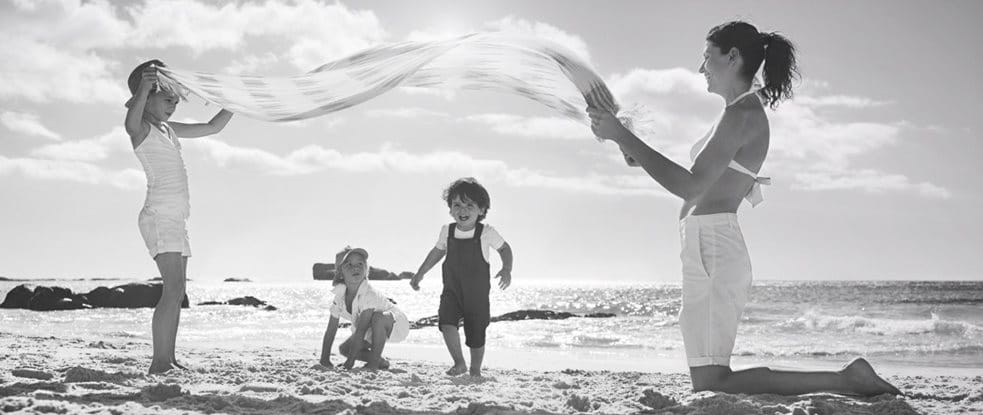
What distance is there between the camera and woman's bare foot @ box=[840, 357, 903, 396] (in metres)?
3.61

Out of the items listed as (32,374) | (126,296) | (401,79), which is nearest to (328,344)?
(32,374)

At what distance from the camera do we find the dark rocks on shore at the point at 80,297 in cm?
2269

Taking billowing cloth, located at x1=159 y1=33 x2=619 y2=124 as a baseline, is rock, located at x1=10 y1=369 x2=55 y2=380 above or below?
below

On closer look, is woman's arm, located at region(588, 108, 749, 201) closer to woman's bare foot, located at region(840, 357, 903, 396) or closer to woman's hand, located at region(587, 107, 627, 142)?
woman's hand, located at region(587, 107, 627, 142)

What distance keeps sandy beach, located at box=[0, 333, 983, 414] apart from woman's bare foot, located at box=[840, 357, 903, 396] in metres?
0.05

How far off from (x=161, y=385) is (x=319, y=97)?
187 cm

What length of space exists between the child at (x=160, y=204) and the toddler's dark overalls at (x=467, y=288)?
1.84 meters

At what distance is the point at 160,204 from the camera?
4.81m

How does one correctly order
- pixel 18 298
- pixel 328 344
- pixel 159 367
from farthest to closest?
1. pixel 18 298
2. pixel 328 344
3. pixel 159 367

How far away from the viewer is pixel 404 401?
3.69 metres

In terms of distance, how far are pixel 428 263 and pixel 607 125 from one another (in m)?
2.95

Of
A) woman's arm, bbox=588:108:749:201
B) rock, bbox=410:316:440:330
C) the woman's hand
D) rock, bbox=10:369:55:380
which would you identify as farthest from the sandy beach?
rock, bbox=410:316:440:330

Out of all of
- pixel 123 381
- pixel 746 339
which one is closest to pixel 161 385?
pixel 123 381

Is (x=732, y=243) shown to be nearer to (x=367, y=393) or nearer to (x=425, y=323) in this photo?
(x=367, y=393)
